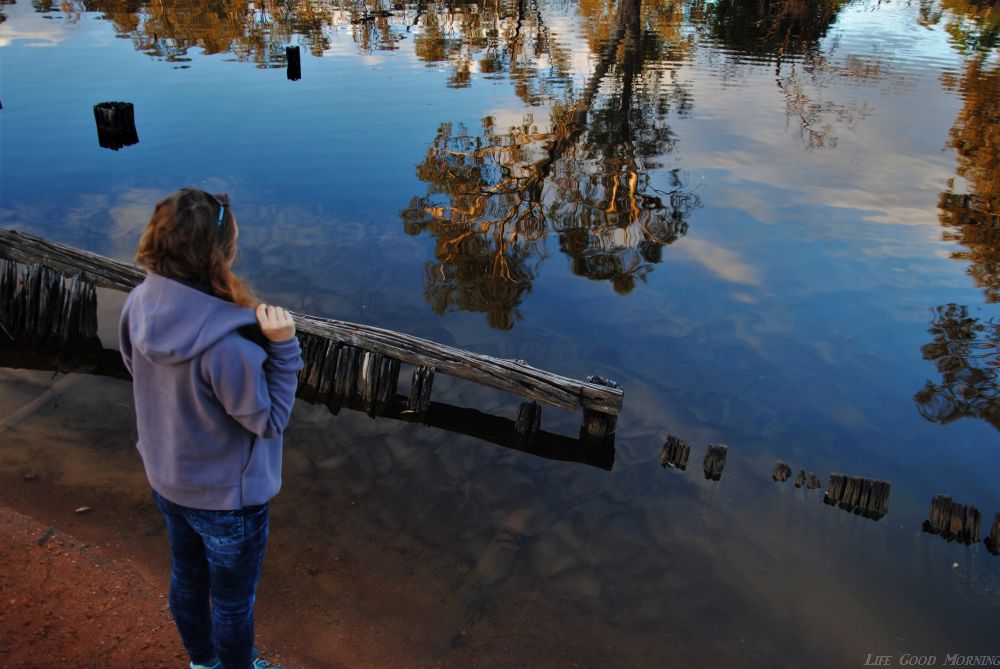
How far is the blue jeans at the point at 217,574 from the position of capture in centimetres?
270

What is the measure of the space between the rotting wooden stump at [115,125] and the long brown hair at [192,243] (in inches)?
446

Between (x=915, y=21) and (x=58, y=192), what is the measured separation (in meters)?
28.7

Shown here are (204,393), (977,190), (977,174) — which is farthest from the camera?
(977,174)

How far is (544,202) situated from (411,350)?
576 cm

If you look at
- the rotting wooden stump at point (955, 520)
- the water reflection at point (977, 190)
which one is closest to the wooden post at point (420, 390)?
the rotting wooden stump at point (955, 520)

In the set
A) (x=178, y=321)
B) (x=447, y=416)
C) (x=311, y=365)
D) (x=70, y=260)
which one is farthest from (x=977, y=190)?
(x=178, y=321)

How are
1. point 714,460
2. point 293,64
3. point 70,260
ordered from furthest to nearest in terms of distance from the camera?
1. point 293,64
2. point 70,260
3. point 714,460

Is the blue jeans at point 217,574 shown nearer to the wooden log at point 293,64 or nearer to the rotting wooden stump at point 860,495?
the rotting wooden stump at point 860,495

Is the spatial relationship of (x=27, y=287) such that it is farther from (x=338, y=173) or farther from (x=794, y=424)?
(x=794, y=424)

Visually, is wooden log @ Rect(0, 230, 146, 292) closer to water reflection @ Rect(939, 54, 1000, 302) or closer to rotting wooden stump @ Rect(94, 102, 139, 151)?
rotting wooden stump @ Rect(94, 102, 139, 151)

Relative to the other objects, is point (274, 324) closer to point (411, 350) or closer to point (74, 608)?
point (74, 608)

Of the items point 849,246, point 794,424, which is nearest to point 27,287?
point 794,424

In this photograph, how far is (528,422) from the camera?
21.0 ft

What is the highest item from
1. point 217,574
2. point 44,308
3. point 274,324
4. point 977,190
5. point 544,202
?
point 274,324
